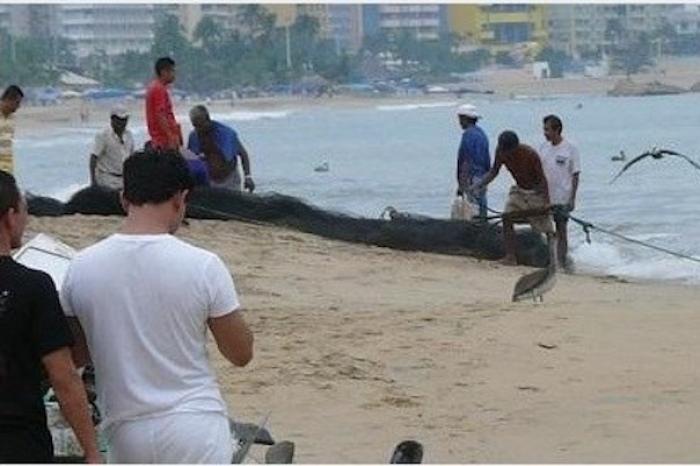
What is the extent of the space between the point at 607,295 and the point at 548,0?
4797 mm

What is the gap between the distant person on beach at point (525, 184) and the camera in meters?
13.2

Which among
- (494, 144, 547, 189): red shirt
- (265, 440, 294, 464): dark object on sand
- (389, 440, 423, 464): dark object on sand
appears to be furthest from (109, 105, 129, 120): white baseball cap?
(389, 440, 423, 464): dark object on sand

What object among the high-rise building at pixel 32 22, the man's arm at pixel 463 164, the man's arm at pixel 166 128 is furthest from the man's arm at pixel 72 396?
the high-rise building at pixel 32 22

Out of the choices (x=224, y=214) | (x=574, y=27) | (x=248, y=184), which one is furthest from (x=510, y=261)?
(x=574, y=27)

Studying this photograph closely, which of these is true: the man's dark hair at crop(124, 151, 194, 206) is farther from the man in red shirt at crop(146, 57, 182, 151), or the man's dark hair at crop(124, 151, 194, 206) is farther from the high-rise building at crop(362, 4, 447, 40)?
the high-rise building at crop(362, 4, 447, 40)

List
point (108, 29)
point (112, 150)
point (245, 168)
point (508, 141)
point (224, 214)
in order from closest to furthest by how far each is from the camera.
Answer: point (508, 141), point (112, 150), point (245, 168), point (224, 214), point (108, 29)

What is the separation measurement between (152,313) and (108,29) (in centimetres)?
6066

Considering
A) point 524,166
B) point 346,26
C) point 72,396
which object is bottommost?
point 346,26

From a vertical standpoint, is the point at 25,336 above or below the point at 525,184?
above

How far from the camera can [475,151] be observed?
14062 mm

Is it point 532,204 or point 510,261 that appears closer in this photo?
point 532,204

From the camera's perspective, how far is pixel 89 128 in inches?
3334

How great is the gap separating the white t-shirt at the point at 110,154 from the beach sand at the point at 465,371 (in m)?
1.92

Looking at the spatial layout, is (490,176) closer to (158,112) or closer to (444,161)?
(158,112)
